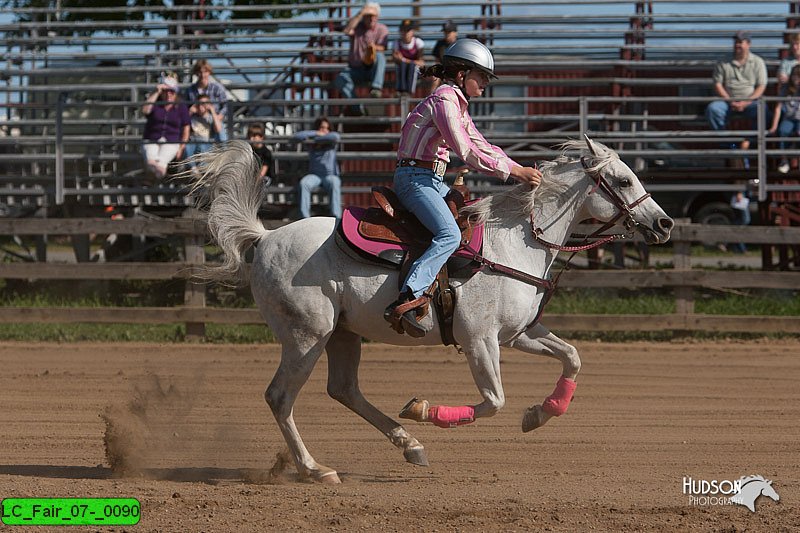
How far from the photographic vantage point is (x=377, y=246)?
7.06 m

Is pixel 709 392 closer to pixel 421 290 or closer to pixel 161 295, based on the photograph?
pixel 421 290

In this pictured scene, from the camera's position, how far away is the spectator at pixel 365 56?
16.0 m

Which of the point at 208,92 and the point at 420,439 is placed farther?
the point at 208,92

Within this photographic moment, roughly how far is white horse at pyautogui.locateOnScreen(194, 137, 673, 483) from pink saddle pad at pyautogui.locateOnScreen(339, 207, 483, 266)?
7cm

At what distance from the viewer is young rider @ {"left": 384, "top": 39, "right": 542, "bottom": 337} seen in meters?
6.86

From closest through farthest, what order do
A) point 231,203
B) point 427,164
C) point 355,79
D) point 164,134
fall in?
point 427,164, point 231,203, point 164,134, point 355,79

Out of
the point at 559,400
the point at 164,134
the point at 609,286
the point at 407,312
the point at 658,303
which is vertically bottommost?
the point at 658,303

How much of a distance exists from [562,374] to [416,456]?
3.70ft

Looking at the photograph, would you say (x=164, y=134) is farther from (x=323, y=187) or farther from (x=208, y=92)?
(x=323, y=187)

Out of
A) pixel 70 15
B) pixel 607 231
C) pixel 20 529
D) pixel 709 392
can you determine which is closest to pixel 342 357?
pixel 607 231

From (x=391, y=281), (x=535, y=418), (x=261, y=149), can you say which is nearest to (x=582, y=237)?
(x=535, y=418)

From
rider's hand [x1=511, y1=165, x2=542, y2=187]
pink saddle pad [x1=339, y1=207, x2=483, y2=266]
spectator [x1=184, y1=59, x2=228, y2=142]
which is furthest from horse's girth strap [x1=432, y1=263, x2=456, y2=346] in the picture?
spectator [x1=184, y1=59, x2=228, y2=142]

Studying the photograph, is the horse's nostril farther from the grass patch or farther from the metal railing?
the metal railing

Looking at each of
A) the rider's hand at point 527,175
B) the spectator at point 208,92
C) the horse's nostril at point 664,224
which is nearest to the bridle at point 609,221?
the horse's nostril at point 664,224
